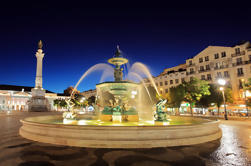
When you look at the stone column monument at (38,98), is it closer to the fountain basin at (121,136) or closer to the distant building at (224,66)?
the distant building at (224,66)

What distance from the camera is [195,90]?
34094mm

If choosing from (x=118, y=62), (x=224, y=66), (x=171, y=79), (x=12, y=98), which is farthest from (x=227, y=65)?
(x=12, y=98)

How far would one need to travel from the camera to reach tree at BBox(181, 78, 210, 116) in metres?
33.7

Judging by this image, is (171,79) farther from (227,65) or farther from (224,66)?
(227,65)

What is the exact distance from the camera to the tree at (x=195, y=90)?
3374 centimetres

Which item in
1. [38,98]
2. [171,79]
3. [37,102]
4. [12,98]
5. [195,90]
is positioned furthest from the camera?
[12,98]

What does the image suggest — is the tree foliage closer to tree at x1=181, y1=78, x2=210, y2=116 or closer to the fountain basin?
tree at x1=181, y1=78, x2=210, y2=116

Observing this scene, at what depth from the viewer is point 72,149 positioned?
642 cm

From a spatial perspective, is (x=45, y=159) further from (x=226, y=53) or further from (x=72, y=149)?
(x=226, y=53)

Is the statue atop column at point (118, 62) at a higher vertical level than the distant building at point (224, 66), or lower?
lower

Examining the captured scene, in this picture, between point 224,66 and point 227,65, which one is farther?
point 224,66

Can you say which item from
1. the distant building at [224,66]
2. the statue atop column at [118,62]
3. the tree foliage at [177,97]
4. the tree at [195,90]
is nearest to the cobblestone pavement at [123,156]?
the statue atop column at [118,62]

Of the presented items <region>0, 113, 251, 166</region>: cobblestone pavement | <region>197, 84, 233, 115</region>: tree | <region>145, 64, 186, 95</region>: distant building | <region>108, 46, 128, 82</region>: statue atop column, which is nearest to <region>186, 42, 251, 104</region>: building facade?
<region>145, 64, 186, 95</region>: distant building

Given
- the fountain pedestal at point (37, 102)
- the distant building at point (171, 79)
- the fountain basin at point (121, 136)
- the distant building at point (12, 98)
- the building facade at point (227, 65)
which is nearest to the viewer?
the fountain basin at point (121, 136)
